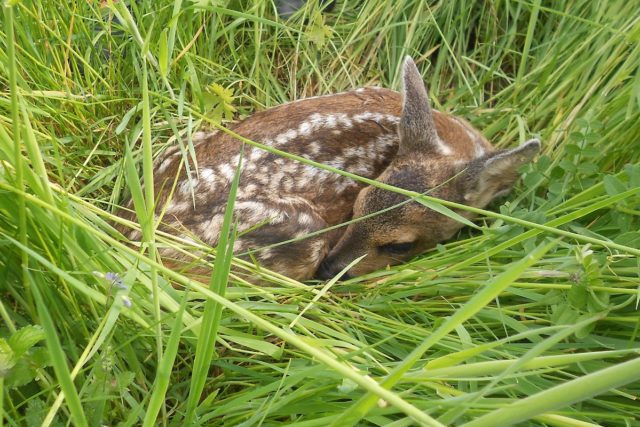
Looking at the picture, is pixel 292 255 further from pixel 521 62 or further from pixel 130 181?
pixel 521 62

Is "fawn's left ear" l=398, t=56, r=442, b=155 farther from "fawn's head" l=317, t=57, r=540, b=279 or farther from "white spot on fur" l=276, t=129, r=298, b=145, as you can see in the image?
"white spot on fur" l=276, t=129, r=298, b=145

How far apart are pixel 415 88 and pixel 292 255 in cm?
83

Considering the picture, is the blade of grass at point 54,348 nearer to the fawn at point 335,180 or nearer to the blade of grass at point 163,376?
the blade of grass at point 163,376

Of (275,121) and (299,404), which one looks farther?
(275,121)

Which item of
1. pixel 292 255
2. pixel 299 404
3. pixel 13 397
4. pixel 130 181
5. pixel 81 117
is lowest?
pixel 292 255

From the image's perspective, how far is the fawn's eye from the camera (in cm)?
274

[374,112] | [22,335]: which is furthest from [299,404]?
[374,112]

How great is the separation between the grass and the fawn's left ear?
41 cm

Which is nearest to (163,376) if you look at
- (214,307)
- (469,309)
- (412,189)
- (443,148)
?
(214,307)

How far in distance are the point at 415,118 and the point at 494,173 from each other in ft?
1.27

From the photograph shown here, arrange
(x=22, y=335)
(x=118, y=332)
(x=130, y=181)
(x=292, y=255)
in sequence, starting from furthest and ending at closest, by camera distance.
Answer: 1. (x=292, y=255)
2. (x=118, y=332)
3. (x=130, y=181)
4. (x=22, y=335)

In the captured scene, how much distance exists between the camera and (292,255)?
8.75 feet

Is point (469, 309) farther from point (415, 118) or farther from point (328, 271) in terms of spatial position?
point (415, 118)

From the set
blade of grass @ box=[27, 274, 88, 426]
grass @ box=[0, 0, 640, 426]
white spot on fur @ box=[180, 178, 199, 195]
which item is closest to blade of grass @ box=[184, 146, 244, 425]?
grass @ box=[0, 0, 640, 426]
